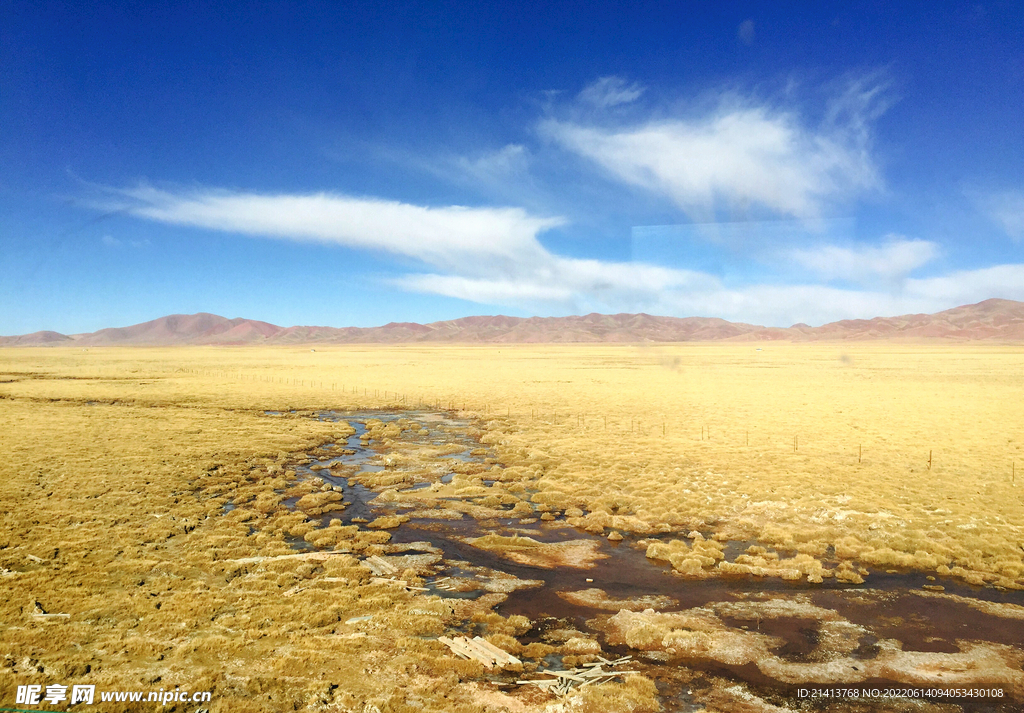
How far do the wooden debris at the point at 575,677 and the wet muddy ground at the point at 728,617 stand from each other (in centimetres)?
43

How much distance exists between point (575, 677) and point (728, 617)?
3.61m

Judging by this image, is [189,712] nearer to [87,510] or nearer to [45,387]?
[87,510]

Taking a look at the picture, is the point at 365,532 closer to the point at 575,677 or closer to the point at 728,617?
the point at 575,677

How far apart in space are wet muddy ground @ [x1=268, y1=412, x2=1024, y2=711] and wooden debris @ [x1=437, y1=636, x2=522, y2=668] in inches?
13.7

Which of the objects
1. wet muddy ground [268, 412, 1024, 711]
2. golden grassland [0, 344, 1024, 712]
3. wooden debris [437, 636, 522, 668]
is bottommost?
wet muddy ground [268, 412, 1024, 711]

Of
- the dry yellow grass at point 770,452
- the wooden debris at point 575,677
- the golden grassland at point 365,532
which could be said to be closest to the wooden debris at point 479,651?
the golden grassland at point 365,532

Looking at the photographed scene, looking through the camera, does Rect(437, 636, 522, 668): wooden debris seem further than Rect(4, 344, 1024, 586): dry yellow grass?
No

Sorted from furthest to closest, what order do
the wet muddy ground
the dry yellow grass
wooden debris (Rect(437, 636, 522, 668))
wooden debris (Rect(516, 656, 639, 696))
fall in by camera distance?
the dry yellow grass < wooden debris (Rect(437, 636, 522, 668)) < the wet muddy ground < wooden debris (Rect(516, 656, 639, 696))

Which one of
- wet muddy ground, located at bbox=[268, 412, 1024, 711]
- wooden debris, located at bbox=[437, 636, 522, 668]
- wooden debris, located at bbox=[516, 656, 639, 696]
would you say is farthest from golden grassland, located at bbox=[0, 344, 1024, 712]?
wet muddy ground, located at bbox=[268, 412, 1024, 711]

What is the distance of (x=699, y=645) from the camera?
28.5 feet

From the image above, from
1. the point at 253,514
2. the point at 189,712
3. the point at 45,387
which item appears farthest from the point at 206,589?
the point at 45,387

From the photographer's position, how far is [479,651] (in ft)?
27.4

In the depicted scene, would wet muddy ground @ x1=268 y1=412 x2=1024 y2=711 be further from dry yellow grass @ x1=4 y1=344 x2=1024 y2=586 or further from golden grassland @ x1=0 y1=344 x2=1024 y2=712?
dry yellow grass @ x1=4 y1=344 x2=1024 y2=586

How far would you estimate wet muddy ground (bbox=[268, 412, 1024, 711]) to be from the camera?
7.73m
